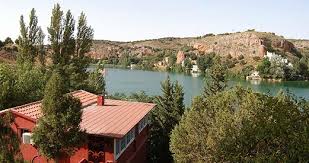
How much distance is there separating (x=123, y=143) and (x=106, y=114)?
112 inches

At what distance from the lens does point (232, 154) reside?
64.3 feet

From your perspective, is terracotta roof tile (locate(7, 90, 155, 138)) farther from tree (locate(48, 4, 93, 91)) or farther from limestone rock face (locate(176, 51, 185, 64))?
limestone rock face (locate(176, 51, 185, 64))

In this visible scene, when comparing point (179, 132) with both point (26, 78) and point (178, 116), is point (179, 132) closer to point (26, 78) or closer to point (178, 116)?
point (178, 116)

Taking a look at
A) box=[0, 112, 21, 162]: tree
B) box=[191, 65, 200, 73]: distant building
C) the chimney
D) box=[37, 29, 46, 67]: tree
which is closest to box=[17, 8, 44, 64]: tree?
box=[37, 29, 46, 67]: tree

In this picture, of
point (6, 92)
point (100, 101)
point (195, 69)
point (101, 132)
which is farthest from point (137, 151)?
point (195, 69)

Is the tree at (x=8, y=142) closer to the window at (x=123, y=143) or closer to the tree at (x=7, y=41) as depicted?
the window at (x=123, y=143)

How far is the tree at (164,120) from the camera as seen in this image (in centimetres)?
3178

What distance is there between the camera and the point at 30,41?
45188mm

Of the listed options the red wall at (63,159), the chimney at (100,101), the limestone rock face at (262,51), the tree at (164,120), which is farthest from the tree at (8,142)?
the limestone rock face at (262,51)

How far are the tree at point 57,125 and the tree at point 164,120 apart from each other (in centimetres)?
1371

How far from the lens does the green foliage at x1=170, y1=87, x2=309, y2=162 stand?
19.2 m

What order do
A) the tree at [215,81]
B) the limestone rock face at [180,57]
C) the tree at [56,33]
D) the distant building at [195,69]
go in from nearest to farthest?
the tree at [215,81] < the tree at [56,33] < the distant building at [195,69] < the limestone rock face at [180,57]

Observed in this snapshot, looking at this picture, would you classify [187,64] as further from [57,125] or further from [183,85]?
[57,125]

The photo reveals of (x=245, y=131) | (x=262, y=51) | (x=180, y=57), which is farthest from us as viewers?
(x=180, y=57)
